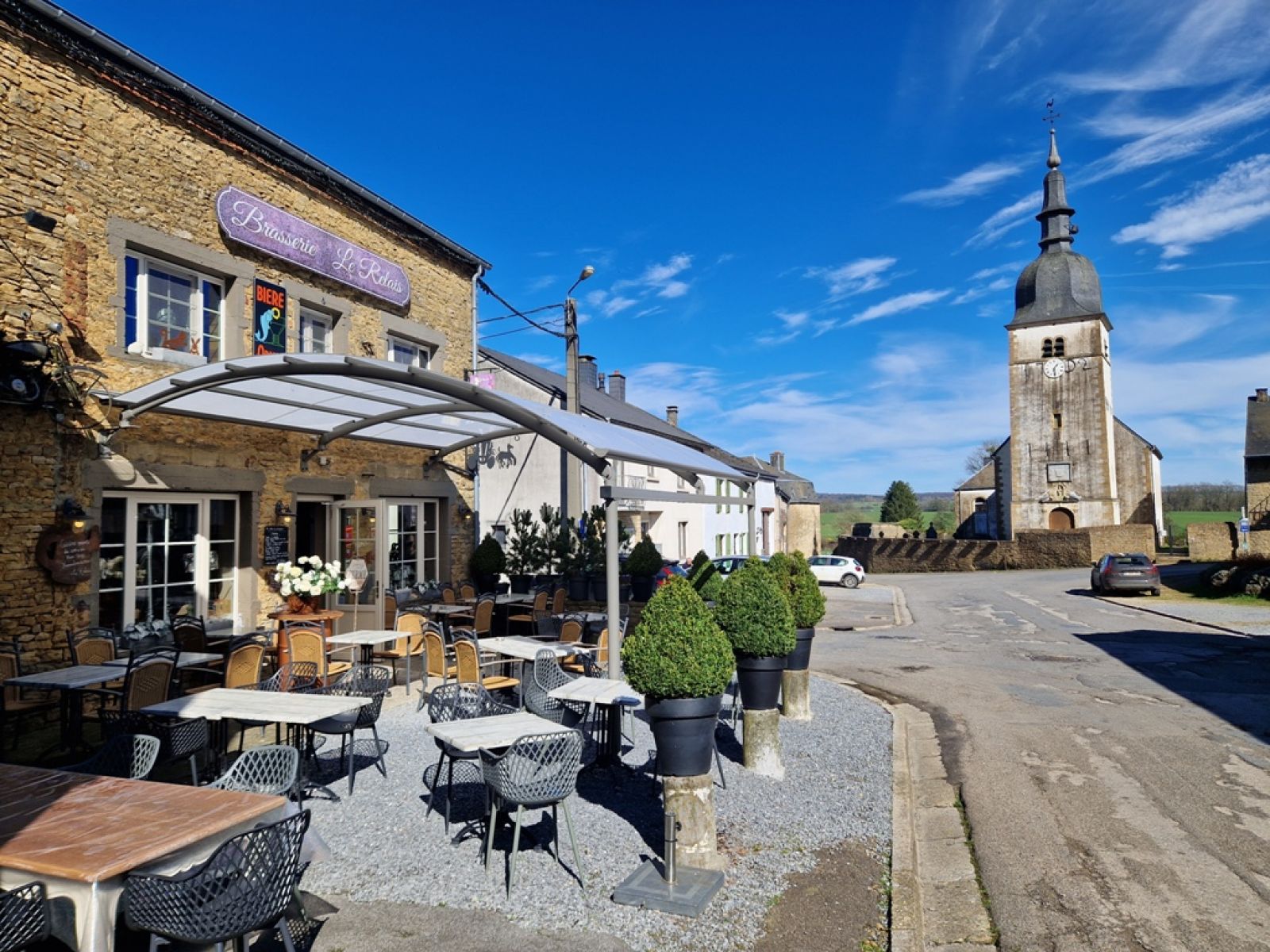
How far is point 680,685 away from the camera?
14.0 ft

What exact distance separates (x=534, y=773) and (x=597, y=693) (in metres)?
1.43

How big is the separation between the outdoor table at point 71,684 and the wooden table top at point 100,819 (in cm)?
193

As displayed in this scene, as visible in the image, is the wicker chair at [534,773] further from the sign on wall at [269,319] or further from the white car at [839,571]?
the white car at [839,571]

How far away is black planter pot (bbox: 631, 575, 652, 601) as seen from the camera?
12.2m

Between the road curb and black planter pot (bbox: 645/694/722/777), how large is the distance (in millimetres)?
1184

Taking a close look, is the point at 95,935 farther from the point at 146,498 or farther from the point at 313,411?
the point at 313,411

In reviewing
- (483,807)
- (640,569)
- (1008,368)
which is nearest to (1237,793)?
(483,807)

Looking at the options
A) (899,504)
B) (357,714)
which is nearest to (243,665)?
(357,714)

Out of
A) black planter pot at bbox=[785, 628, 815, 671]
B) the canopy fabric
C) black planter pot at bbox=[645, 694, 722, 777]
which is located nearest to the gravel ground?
black planter pot at bbox=[645, 694, 722, 777]

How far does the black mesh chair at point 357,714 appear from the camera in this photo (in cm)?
534

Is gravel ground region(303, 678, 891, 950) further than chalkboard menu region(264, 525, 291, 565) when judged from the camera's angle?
No

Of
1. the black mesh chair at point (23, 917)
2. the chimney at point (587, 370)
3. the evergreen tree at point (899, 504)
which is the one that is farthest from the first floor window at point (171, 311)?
the evergreen tree at point (899, 504)

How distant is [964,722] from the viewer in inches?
306

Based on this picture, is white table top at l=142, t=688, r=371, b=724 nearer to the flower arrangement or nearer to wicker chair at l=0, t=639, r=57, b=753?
wicker chair at l=0, t=639, r=57, b=753
